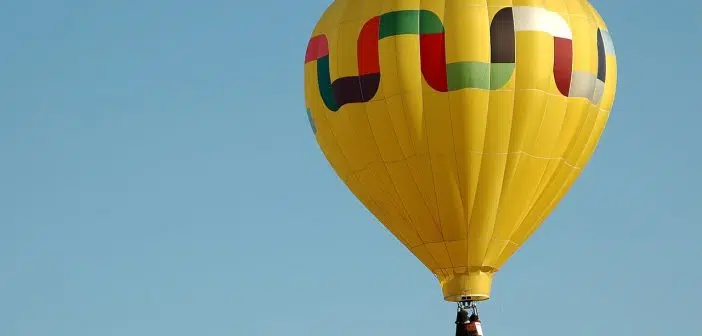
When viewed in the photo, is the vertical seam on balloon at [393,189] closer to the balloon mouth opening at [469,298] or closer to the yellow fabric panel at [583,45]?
the balloon mouth opening at [469,298]

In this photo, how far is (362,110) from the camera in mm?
50406

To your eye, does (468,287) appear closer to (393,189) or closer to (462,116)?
(393,189)

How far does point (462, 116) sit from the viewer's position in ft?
164

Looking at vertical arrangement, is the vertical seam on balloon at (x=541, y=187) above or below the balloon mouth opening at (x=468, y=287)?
above

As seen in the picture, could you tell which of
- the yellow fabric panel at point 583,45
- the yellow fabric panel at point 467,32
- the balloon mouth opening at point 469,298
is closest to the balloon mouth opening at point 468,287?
the balloon mouth opening at point 469,298

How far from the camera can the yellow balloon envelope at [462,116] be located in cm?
5000

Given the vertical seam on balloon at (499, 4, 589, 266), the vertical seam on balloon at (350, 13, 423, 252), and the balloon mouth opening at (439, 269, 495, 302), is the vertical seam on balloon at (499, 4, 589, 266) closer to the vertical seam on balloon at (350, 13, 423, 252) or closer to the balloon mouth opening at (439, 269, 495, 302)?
the balloon mouth opening at (439, 269, 495, 302)

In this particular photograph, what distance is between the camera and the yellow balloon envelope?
50000 millimetres

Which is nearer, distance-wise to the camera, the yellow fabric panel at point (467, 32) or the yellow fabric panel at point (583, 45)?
the yellow fabric panel at point (467, 32)

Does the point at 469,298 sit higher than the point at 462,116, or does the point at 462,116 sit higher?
the point at 462,116

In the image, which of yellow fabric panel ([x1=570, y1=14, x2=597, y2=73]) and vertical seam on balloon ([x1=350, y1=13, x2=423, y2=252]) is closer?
vertical seam on balloon ([x1=350, y1=13, x2=423, y2=252])

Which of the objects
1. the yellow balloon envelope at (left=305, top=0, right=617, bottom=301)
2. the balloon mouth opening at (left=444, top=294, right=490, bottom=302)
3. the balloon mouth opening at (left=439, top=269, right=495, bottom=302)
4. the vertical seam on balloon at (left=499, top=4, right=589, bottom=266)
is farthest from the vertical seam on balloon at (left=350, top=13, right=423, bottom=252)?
the vertical seam on balloon at (left=499, top=4, right=589, bottom=266)

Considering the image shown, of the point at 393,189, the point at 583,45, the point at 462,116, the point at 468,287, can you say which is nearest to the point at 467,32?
the point at 462,116

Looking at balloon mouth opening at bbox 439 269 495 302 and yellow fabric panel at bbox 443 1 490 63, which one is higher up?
yellow fabric panel at bbox 443 1 490 63
